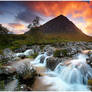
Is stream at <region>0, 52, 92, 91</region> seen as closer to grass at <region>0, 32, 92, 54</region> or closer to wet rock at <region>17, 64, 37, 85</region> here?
wet rock at <region>17, 64, 37, 85</region>

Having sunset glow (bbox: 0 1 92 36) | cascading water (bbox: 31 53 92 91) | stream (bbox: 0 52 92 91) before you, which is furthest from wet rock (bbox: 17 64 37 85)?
sunset glow (bbox: 0 1 92 36)

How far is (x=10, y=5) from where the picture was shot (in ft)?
28.8

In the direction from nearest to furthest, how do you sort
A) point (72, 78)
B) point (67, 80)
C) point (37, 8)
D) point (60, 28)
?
point (72, 78) → point (67, 80) → point (37, 8) → point (60, 28)

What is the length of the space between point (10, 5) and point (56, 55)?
Answer: 24.5 feet

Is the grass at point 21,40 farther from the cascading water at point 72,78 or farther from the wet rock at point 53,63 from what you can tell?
the cascading water at point 72,78

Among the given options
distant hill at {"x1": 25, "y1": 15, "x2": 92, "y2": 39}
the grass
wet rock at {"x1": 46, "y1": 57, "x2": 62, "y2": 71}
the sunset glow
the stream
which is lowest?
the stream

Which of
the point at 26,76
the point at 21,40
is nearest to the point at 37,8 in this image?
the point at 26,76

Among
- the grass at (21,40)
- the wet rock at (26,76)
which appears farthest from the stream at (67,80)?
the grass at (21,40)

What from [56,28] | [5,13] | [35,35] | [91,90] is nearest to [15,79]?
[91,90]

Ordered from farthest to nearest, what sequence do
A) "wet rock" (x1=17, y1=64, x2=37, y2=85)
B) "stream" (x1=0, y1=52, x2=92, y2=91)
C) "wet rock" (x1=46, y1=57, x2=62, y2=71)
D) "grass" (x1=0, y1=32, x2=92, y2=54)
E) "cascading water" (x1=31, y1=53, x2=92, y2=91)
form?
"grass" (x1=0, y1=32, x2=92, y2=54)
"wet rock" (x1=46, y1=57, x2=62, y2=71)
"wet rock" (x1=17, y1=64, x2=37, y2=85)
"cascading water" (x1=31, y1=53, x2=92, y2=91)
"stream" (x1=0, y1=52, x2=92, y2=91)

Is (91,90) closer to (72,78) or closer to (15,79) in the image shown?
(72,78)

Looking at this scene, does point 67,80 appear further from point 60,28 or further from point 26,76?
point 60,28

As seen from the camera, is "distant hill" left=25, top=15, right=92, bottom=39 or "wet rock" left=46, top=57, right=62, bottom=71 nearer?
"wet rock" left=46, top=57, right=62, bottom=71

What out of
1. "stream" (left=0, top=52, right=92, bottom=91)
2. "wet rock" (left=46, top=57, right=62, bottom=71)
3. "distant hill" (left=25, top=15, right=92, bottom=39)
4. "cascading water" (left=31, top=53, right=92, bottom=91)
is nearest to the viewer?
"stream" (left=0, top=52, right=92, bottom=91)
